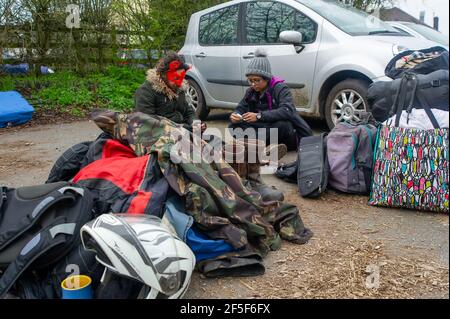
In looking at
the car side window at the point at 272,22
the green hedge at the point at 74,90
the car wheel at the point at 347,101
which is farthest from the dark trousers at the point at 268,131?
the green hedge at the point at 74,90

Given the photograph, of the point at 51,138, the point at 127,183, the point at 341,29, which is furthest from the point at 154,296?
the point at 51,138

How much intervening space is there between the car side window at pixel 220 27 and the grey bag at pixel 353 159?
3123 mm

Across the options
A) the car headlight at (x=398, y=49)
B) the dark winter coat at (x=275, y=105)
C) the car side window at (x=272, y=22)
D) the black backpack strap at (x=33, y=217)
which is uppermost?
the car side window at (x=272, y=22)

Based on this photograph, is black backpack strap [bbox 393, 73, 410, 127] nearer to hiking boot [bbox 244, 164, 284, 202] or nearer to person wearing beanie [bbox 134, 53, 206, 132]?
hiking boot [bbox 244, 164, 284, 202]

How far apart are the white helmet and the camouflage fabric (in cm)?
41

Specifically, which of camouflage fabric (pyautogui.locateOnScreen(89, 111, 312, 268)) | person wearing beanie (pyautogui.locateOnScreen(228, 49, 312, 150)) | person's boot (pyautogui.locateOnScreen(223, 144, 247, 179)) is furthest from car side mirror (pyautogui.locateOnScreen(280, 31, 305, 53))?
camouflage fabric (pyautogui.locateOnScreen(89, 111, 312, 268))

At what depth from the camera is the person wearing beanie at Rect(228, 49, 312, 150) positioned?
15.8ft

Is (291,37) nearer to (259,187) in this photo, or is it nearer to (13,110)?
(259,187)

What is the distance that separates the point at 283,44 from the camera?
235 inches

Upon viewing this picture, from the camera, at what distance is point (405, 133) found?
3.49m

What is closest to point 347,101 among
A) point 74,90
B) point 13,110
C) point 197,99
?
point 197,99

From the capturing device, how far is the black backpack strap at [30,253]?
2.21 meters

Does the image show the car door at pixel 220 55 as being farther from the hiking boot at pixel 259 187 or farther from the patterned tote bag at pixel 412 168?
the patterned tote bag at pixel 412 168

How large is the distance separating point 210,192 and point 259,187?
2.95ft
